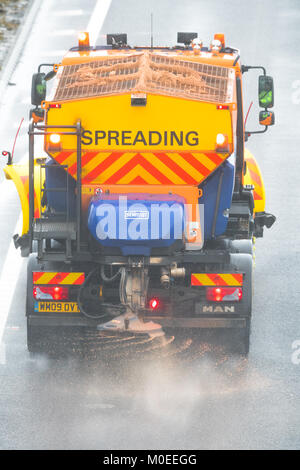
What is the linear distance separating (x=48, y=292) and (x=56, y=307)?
0.18 meters

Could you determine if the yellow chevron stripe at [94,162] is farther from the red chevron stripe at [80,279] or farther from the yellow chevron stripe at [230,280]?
the yellow chevron stripe at [230,280]

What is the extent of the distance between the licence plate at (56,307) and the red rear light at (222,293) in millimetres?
1383

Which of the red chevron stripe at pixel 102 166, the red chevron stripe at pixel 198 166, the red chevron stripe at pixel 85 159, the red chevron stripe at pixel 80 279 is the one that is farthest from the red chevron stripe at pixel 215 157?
the red chevron stripe at pixel 80 279

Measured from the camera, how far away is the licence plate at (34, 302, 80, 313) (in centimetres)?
1285

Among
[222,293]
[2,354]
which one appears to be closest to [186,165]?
[222,293]

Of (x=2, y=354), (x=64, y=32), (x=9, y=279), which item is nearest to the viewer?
(x=2, y=354)

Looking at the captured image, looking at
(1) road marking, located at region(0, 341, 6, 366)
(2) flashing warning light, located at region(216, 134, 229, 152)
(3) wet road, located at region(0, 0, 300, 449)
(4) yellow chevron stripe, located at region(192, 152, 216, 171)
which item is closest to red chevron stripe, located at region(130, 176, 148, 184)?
(4) yellow chevron stripe, located at region(192, 152, 216, 171)

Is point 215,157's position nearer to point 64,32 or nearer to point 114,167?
point 114,167

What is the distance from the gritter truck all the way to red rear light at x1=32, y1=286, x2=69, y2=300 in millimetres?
10

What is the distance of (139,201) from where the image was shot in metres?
12.3

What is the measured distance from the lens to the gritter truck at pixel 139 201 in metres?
12.3

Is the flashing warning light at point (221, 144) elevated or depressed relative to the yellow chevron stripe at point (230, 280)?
elevated
